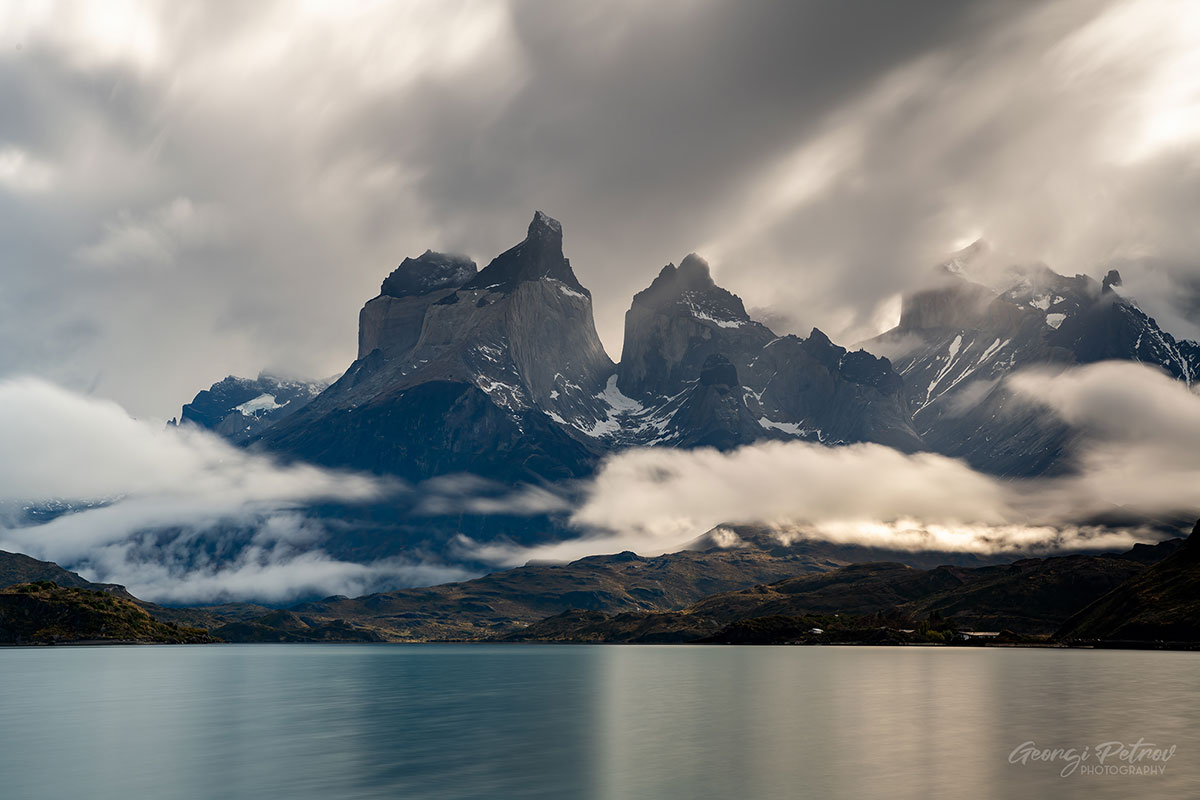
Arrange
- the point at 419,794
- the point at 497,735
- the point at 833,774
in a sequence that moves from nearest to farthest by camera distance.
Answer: the point at 419,794 → the point at 833,774 → the point at 497,735

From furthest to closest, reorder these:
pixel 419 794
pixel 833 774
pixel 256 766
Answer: pixel 256 766, pixel 833 774, pixel 419 794

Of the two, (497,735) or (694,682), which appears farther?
(694,682)

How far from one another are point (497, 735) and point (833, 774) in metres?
44.7

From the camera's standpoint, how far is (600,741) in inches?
4031

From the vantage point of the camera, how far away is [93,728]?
118 m

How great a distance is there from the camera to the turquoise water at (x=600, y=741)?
75000 millimetres

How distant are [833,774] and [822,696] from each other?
8087cm

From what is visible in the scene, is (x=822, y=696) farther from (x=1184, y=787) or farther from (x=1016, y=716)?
(x=1184, y=787)

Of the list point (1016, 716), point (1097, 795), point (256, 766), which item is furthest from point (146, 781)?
point (1016, 716)

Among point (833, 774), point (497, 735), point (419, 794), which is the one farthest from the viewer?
point (497, 735)

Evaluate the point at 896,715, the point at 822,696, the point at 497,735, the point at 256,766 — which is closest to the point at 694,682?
the point at 822,696

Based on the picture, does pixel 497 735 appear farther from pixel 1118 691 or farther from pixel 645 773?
pixel 1118 691

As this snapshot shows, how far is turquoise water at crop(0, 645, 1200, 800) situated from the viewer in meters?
75.0

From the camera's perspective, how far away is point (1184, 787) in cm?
6756
